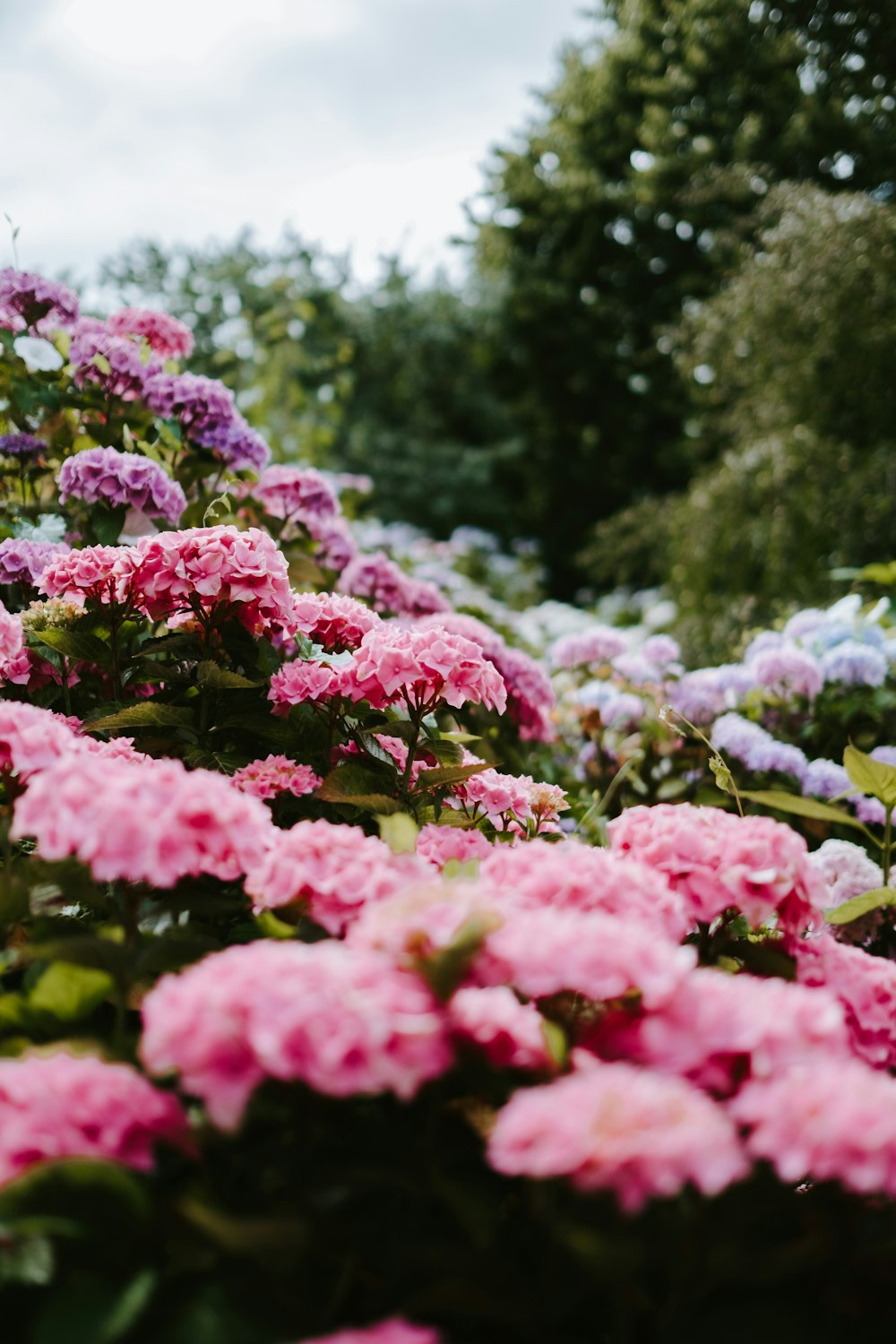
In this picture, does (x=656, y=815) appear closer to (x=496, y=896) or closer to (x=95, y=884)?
(x=496, y=896)

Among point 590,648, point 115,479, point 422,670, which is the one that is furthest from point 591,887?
point 590,648

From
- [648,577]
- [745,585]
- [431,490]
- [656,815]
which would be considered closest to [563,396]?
[431,490]

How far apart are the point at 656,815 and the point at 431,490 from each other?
380 inches

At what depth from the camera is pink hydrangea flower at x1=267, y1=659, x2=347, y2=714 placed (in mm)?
1497

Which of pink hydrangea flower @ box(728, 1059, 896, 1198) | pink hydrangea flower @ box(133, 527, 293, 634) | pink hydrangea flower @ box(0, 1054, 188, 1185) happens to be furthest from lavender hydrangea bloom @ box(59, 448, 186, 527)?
pink hydrangea flower @ box(728, 1059, 896, 1198)

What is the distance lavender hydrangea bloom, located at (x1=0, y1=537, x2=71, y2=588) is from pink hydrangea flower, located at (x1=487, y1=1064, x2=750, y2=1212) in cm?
151

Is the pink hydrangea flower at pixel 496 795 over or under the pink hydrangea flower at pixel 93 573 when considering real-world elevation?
under

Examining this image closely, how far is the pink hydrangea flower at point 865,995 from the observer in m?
1.00

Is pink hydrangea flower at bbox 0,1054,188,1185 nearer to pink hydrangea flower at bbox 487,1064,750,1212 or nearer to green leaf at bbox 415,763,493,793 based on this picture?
pink hydrangea flower at bbox 487,1064,750,1212

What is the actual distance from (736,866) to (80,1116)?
26.5 inches

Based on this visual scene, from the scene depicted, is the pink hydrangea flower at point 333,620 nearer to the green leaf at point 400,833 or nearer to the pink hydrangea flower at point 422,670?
the pink hydrangea flower at point 422,670

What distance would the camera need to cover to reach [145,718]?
4.94 ft

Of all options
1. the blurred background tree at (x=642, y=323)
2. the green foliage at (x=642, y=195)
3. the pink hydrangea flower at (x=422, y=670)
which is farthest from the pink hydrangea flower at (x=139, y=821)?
the green foliage at (x=642, y=195)

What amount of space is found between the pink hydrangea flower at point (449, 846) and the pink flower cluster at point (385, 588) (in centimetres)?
133
